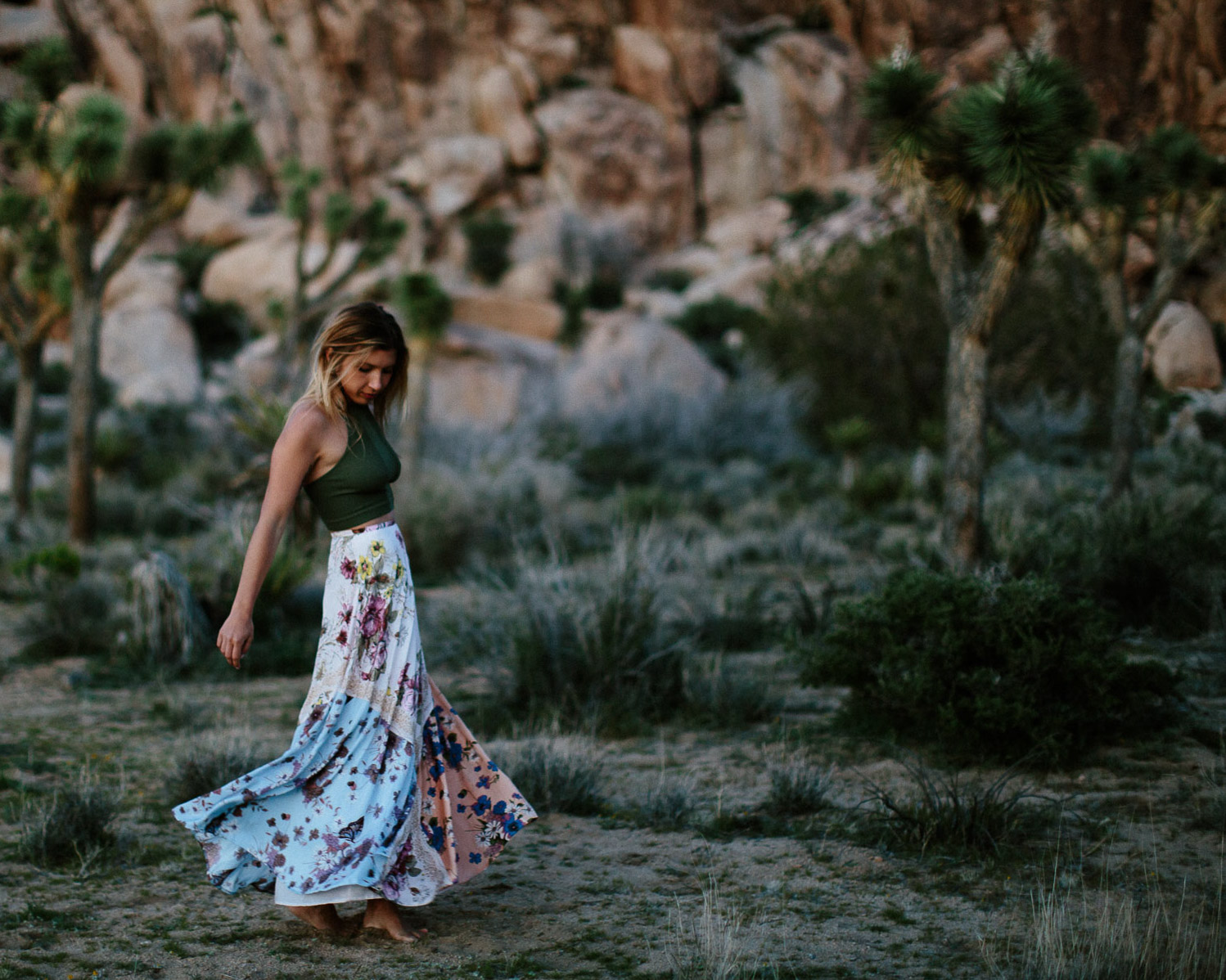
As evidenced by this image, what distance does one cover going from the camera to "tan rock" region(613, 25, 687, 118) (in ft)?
149

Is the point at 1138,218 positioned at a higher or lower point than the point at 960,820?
higher

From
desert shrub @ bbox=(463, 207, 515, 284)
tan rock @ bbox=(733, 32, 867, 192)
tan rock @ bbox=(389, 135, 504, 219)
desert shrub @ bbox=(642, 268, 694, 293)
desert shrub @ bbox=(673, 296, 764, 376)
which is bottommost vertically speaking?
desert shrub @ bbox=(673, 296, 764, 376)

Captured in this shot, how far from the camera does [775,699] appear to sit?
5.91 m

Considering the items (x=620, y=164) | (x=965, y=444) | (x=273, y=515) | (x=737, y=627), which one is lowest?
(x=737, y=627)

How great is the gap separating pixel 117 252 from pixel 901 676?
9722 millimetres

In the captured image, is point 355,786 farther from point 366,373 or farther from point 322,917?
point 366,373

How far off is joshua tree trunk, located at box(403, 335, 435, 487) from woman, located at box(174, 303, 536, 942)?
8.00 m

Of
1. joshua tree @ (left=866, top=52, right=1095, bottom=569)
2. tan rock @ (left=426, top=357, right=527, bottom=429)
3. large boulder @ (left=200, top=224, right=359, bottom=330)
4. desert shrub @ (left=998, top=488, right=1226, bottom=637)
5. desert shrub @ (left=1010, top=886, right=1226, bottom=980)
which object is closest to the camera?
desert shrub @ (left=1010, top=886, right=1226, bottom=980)

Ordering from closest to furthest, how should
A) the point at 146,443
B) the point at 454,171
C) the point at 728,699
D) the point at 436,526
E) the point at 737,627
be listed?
the point at 728,699, the point at 737,627, the point at 436,526, the point at 146,443, the point at 454,171

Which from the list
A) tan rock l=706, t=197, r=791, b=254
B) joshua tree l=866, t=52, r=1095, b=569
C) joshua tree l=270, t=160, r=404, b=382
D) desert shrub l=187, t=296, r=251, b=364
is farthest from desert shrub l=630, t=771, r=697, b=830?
tan rock l=706, t=197, r=791, b=254

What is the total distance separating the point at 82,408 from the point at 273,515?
9.43m

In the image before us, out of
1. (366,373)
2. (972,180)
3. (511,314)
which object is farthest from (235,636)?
(511,314)

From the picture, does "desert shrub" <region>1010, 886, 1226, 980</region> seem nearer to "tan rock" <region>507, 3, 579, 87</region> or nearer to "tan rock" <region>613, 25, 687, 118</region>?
"tan rock" <region>613, 25, 687, 118</region>

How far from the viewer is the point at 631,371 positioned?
2034 cm
